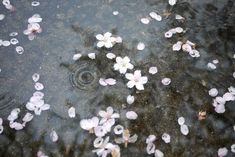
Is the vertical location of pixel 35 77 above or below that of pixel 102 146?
above

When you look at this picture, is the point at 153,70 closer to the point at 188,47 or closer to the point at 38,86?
the point at 188,47

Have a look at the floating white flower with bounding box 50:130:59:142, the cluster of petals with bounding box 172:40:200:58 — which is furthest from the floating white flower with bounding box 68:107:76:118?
the cluster of petals with bounding box 172:40:200:58

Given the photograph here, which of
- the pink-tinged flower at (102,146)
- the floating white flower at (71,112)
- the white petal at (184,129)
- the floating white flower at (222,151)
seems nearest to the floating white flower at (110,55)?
the floating white flower at (71,112)

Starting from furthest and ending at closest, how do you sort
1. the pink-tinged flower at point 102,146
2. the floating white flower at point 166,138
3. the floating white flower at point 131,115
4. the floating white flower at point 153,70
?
the floating white flower at point 153,70 → the floating white flower at point 131,115 → the floating white flower at point 166,138 → the pink-tinged flower at point 102,146

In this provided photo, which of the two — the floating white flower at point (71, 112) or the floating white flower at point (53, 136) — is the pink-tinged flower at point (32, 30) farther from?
the floating white flower at point (53, 136)

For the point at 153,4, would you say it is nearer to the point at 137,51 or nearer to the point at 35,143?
the point at 137,51

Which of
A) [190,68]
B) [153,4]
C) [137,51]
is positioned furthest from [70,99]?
[153,4]

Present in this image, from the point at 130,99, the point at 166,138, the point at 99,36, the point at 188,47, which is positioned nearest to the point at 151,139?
the point at 166,138

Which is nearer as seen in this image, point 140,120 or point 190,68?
point 140,120
